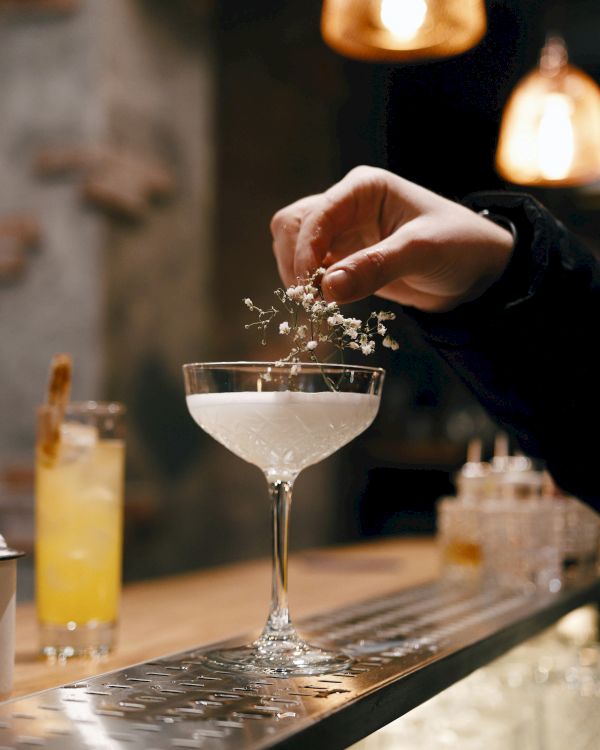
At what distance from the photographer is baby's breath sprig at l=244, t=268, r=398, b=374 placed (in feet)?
3.17

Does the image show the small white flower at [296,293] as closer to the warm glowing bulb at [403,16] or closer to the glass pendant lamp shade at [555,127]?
the warm glowing bulb at [403,16]

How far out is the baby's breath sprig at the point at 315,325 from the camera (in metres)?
0.97

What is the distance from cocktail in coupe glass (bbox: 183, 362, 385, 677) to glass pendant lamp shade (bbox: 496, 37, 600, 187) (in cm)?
195

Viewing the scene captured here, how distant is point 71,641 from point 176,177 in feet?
9.05

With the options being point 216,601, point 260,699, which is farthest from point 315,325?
point 216,601

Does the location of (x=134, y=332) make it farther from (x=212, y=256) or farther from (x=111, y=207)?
(x=212, y=256)

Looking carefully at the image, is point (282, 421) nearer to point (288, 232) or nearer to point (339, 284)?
point (339, 284)

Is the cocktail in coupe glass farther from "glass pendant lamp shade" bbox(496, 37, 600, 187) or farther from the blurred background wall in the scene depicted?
"glass pendant lamp shade" bbox(496, 37, 600, 187)

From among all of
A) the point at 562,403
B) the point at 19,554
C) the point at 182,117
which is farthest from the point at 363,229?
the point at 182,117

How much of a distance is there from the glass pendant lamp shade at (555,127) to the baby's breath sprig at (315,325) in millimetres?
1917

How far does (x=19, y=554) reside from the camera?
0.90 meters

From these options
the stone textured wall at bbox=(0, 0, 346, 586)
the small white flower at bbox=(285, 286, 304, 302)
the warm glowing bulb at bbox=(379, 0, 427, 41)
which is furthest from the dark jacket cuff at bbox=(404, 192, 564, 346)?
the stone textured wall at bbox=(0, 0, 346, 586)

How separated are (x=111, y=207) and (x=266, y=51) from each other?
65.5 inches

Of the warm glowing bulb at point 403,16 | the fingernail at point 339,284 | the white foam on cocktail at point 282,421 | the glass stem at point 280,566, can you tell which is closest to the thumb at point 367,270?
the fingernail at point 339,284
